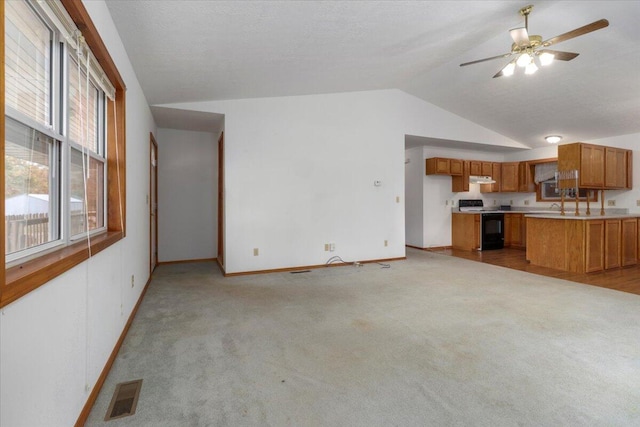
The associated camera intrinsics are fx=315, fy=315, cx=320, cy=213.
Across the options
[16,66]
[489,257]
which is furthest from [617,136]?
[16,66]

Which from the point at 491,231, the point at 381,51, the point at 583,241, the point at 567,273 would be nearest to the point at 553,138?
the point at 491,231

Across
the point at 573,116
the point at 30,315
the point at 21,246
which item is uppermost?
the point at 573,116

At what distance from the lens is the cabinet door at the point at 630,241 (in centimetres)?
532

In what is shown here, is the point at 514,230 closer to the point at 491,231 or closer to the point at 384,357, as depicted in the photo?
the point at 491,231

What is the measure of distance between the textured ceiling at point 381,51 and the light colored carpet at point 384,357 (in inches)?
95.7

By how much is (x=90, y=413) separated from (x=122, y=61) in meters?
2.52

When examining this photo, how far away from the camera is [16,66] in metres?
1.25

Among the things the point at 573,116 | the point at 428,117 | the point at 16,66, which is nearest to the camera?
the point at 16,66

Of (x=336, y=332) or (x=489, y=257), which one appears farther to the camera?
(x=489, y=257)

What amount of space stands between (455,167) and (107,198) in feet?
21.3

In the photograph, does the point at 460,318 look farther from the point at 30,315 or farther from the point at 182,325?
the point at 30,315

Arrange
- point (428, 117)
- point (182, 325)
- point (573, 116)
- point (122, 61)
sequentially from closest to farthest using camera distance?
1. point (122, 61)
2. point (182, 325)
3. point (573, 116)
4. point (428, 117)

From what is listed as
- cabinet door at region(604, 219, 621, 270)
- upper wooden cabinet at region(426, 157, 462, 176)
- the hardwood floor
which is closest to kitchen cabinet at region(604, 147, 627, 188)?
cabinet door at region(604, 219, 621, 270)

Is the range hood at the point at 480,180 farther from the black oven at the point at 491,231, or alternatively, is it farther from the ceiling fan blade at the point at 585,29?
the ceiling fan blade at the point at 585,29
